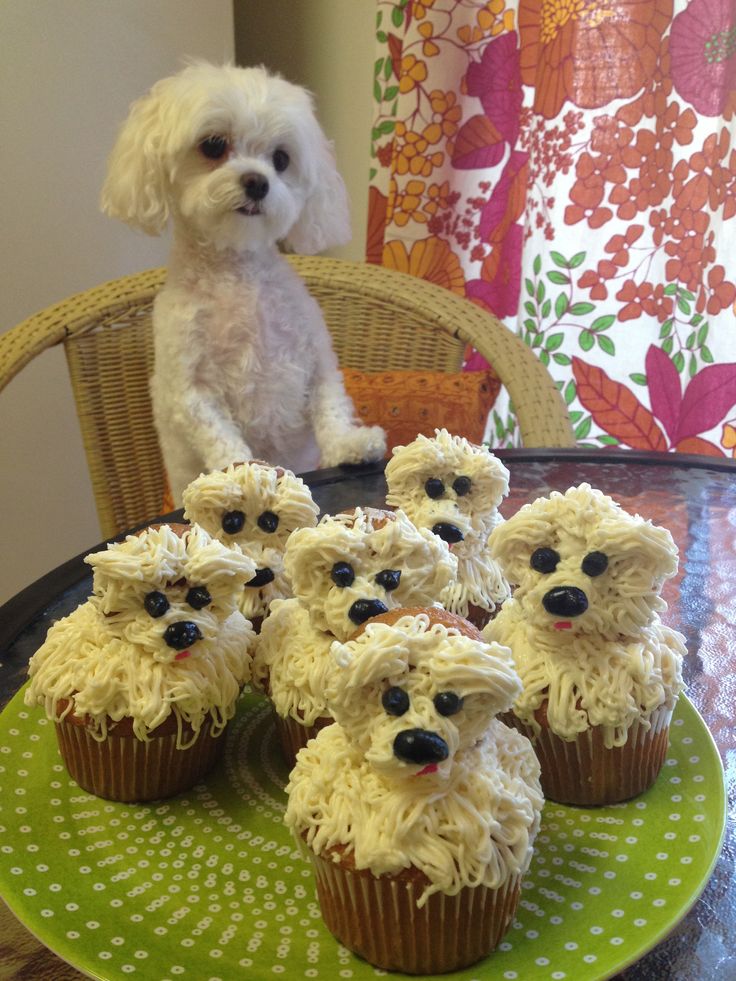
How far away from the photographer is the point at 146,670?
Result: 2.13 ft

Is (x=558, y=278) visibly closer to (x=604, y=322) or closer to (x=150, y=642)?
(x=604, y=322)

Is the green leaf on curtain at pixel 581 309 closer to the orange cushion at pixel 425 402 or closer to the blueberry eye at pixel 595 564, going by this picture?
the orange cushion at pixel 425 402

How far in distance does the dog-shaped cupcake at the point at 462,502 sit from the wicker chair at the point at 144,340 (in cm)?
81

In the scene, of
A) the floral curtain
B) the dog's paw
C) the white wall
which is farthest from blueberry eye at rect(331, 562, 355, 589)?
the white wall

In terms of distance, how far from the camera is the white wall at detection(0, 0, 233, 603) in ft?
6.53

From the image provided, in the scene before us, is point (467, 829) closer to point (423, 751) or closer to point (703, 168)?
point (423, 751)

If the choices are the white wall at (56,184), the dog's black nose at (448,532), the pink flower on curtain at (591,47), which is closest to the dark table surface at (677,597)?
the dog's black nose at (448,532)

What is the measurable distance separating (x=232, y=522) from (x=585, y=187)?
4.40ft

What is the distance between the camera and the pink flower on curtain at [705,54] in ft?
5.22

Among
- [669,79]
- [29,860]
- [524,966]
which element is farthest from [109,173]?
[524,966]

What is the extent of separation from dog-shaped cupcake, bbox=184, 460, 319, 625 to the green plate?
0.18 meters

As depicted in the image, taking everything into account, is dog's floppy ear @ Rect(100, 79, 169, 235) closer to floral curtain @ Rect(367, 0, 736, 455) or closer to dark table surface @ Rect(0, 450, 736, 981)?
dark table surface @ Rect(0, 450, 736, 981)

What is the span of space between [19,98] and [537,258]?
3.81ft

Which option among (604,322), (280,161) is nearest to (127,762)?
(280,161)
